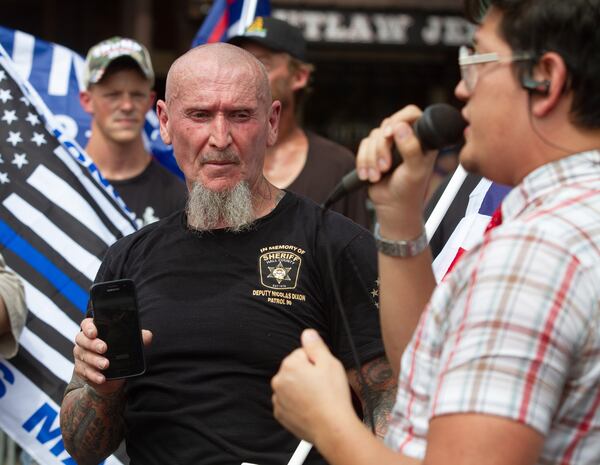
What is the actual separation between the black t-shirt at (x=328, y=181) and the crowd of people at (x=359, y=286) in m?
0.01

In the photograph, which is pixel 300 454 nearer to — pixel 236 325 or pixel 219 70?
pixel 236 325

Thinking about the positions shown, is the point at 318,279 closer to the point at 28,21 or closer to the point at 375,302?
the point at 375,302

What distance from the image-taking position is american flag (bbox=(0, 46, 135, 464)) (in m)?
4.57

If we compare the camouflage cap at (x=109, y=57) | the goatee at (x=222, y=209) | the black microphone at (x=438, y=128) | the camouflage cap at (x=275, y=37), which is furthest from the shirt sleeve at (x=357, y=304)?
the camouflage cap at (x=109, y=57)

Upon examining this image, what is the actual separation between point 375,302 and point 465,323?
138cm

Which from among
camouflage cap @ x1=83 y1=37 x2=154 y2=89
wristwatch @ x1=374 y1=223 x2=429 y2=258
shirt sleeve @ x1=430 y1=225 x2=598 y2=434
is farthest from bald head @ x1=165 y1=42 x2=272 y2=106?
camouflage cap @ x1=83 y1=37 x2=154 y2=89

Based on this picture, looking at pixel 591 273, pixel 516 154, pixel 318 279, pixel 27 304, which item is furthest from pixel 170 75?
pixel 591 273

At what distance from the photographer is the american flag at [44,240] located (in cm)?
457

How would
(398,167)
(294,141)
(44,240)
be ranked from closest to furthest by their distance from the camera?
(398,167) → (44,240) → (294,141)

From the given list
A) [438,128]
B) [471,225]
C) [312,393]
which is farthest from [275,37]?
[312,393]

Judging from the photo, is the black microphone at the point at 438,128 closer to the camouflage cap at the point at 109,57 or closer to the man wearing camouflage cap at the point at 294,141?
the man wearing camouflage cap at the point at 294,141

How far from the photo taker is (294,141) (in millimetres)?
6195

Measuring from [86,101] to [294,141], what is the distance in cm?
136

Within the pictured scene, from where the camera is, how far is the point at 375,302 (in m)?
3.17
